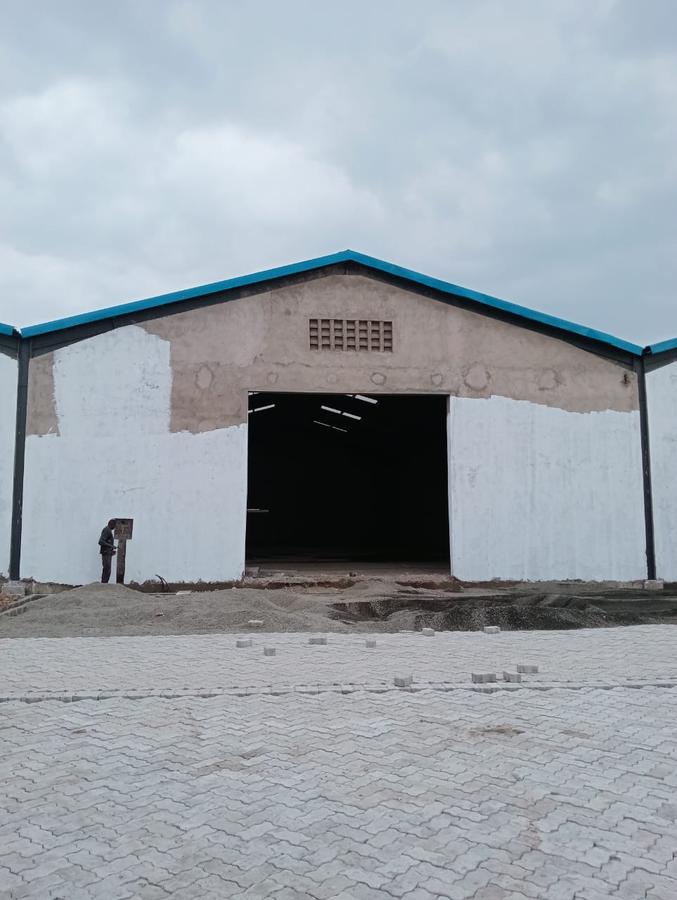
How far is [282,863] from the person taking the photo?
3.53 m

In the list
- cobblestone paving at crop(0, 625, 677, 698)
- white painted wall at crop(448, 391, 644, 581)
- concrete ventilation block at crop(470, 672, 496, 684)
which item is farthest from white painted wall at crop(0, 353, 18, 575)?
concrete ventilation block at crop(470, 672, 496, 684)

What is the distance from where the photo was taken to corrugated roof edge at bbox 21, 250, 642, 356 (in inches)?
593

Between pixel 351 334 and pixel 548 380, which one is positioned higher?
pixel 351 334

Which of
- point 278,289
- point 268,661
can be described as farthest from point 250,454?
point 268,661

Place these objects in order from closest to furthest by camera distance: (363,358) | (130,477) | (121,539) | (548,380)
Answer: (121,539)
(130,477)
(363,358)
(548,380)

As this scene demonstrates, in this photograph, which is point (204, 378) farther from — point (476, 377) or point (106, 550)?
point (476, 377)

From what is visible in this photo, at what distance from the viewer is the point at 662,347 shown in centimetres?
1667

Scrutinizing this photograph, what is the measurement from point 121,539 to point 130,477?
1.23 metres

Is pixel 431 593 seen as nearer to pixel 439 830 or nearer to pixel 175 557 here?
pixel 175 557

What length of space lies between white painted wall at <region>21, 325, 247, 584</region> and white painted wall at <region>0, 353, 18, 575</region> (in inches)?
12.2

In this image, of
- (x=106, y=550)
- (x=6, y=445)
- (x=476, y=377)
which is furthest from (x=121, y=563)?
(x=476, y=377)

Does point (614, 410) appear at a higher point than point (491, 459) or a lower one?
higher

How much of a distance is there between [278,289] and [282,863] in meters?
13.4

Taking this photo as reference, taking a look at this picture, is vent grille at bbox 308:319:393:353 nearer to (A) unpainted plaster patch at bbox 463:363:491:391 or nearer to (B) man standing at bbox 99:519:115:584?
(A) unpainted plaster patch at bbox 463:363:491:391
